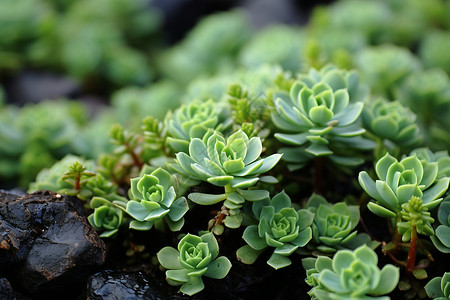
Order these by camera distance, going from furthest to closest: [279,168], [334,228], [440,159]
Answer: [279,168] < [440,159] < [334,228]

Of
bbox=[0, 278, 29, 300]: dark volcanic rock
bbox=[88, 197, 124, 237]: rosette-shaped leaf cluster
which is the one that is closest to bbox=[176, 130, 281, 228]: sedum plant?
bbox=[88, 197, 124, 237]: rosette-shaped leaf cluster

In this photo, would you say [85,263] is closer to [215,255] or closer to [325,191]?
[215,255]

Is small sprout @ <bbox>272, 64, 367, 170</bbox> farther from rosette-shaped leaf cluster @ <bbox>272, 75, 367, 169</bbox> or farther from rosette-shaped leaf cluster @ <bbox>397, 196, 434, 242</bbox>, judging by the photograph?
rosette-shaped leaf cluster @ <bbox>397, 196, 434, 242</bbox>

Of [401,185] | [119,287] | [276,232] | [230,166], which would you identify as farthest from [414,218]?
[119,287]

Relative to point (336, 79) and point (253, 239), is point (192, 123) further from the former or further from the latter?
point (336, 79)

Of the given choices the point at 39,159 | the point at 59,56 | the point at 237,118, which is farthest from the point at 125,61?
the point at 237,118

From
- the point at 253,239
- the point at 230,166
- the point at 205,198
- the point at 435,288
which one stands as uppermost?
the point at 230,166

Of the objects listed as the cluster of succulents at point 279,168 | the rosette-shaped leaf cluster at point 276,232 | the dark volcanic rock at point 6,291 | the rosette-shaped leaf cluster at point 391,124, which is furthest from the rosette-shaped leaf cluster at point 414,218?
the dark volcanic rock at point 6,291
